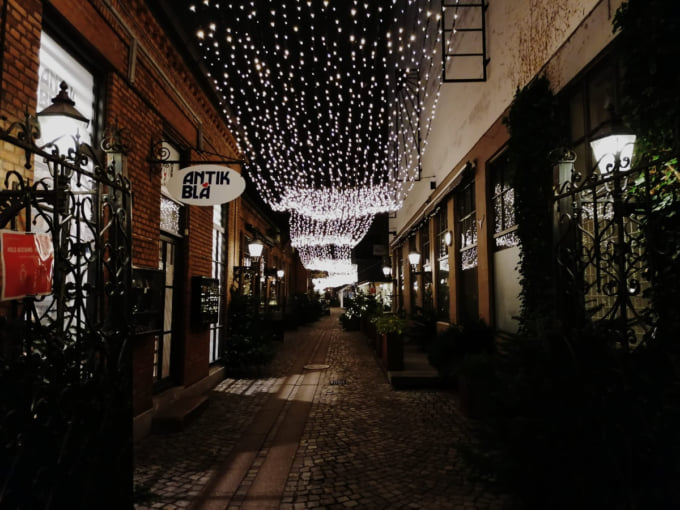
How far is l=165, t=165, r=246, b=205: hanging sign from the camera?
6.22 m

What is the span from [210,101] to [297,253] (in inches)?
1035

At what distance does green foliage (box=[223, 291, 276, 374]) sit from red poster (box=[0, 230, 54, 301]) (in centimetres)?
736

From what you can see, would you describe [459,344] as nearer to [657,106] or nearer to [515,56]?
[657,106]

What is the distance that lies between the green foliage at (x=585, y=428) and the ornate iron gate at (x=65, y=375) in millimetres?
2455

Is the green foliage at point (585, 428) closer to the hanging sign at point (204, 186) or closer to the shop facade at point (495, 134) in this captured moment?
the shop facade at point (495, 134)

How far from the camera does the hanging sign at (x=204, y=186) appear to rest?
20.4ft

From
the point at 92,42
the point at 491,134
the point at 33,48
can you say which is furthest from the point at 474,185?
the point at 33,48

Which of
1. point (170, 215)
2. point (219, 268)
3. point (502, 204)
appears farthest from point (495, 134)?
point (219, 268)

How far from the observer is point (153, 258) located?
6.28 m

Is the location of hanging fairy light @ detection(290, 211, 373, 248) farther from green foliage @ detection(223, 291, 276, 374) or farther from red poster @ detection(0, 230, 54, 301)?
red poster @ detection(0, 230, 54, 301)

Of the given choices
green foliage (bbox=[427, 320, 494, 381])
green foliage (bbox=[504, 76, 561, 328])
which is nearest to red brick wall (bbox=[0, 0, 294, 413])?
green foliage (bbox=[427, 320, 494, 381])

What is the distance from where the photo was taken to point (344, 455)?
501cm

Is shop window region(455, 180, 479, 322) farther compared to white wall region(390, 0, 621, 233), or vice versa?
shop window region(455, 180, 479, 322)

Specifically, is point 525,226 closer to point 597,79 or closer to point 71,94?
point 597,79
